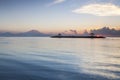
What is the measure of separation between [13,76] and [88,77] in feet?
24.1

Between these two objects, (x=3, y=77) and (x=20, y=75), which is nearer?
(x=3, y=77)

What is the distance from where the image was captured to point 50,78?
1733 cm

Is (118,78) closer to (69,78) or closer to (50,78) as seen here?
(69,78)

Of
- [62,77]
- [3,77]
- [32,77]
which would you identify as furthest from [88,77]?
[3,77]

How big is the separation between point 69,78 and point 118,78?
468cm

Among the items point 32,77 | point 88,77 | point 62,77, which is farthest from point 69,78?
point 32,77

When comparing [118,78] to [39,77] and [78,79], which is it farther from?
[39,77]

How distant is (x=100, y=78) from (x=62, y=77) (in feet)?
12.0

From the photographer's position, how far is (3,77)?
17.1m

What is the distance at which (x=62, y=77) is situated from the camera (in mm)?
17734

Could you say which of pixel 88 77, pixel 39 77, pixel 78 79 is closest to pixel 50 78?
pixel 39 77

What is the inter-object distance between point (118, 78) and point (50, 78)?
6.49 meters

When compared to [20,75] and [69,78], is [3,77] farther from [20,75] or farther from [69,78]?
[69,78]

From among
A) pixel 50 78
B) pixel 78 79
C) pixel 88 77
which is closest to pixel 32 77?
pixel 50 78
